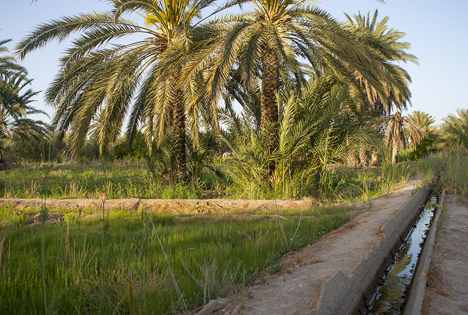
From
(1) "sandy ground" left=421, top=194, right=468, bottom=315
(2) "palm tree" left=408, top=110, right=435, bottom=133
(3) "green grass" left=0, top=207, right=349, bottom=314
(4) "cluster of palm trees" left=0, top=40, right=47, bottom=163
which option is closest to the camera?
(3) "green grass" left=0, top=207, right=349, bottom=314

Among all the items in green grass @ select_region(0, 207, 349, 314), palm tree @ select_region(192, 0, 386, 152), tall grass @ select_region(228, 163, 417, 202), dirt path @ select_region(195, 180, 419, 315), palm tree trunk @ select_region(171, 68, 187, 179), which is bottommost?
dirt path @ select_region(195, 180, 419, 315)

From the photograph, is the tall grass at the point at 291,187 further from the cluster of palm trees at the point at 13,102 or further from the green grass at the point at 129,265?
the cluster of palm trees at the point at 13,102

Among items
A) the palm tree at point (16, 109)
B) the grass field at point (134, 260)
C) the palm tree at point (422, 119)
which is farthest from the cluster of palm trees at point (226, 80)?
the palm tree at point (422, 119)

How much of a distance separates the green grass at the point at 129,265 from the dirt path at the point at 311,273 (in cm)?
18

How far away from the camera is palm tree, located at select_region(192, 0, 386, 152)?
338 inches

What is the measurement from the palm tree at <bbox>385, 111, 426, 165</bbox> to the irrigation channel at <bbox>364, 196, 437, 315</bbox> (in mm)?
19201

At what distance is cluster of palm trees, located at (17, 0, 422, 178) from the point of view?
9.03 meters

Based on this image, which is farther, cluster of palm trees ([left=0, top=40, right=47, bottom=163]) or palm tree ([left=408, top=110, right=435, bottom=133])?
palm tree ([left=408, top=110, right=435, bottom=133])

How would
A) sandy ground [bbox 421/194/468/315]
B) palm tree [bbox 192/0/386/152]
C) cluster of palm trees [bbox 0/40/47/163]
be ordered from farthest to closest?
cluster of palm trees [bbox 0/40/47/163]
palm tree [bbox 192/0/386/152]
sandy ground [bbox 421/194/468/315]

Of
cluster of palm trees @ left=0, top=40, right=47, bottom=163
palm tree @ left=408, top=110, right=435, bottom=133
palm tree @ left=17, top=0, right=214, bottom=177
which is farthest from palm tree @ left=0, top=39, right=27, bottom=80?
palm tree @ left=408, top=110, right=435, bottom=133

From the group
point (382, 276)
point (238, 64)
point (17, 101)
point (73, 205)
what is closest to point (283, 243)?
point (382, 276)

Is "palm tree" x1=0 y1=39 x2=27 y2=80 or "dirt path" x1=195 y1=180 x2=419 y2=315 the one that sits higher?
"palm tree" x1=0 y1=39 x2=27 y2=80

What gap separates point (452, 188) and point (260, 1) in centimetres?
785

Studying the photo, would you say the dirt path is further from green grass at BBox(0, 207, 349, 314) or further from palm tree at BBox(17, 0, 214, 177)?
palm tree at BBox(17, 0, 214, 177)
